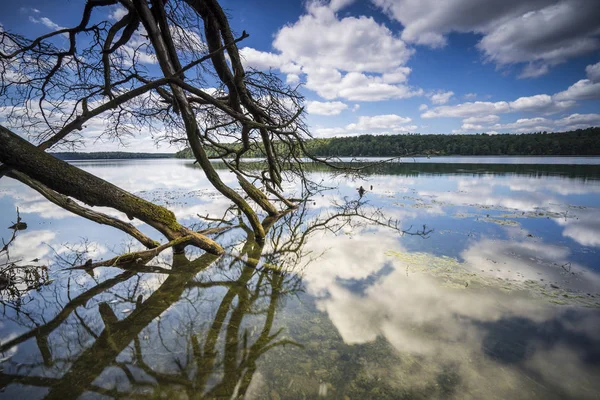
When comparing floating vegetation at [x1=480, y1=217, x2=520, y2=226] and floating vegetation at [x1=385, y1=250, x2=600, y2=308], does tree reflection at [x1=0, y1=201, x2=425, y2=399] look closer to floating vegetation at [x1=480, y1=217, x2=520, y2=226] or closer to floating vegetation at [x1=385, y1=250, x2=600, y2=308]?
floating vegetation at [x1=385, y1=250, x2=600, y2=308]

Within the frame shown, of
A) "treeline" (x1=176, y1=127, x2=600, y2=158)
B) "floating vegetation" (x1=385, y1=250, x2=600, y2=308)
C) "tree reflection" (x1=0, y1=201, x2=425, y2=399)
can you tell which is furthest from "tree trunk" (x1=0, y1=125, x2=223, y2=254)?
"treeline" (x1=176, y1=127, x2=600, y2=158)

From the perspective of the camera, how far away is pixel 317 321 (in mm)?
3457

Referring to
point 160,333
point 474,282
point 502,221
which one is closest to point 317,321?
point 160,333

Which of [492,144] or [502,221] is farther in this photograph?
[492,144]

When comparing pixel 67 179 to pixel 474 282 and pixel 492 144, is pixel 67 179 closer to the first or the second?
pixel 474 282

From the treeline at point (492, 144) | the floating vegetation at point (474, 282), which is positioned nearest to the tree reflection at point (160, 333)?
the floating vegetation at point (474, 282)

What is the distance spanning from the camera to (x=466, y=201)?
40.3 feet

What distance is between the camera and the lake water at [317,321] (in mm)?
2443

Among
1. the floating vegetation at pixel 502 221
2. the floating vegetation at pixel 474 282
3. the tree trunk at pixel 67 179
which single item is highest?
the tree trunk at pixel 67 179

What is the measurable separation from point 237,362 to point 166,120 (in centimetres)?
608

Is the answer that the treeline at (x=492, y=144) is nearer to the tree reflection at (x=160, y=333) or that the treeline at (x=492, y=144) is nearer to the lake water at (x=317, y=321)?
Result: the lake water at (x=317, y=321)

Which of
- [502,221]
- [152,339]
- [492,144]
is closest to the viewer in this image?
[152,339]

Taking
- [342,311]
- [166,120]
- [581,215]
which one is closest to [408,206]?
[581,215]

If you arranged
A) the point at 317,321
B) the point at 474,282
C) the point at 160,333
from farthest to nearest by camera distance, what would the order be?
the point at 474,282
the point at 317,321
the point at 160,333
